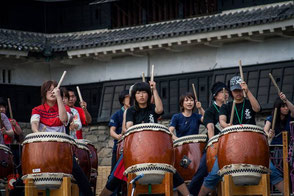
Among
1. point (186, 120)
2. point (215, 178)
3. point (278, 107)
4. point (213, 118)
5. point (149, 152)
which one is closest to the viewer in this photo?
point (149, 152)

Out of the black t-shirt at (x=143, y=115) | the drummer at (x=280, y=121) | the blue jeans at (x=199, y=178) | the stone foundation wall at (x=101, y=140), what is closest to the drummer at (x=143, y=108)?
the black t-shirt at (x=143, y=115)

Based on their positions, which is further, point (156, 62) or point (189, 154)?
point (156, 62)

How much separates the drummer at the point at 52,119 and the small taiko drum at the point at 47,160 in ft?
0.73

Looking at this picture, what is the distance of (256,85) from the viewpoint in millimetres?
19484

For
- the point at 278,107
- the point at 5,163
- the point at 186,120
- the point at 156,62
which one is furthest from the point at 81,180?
the point at 156,62

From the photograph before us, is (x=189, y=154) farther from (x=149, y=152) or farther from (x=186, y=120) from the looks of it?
(x=149, y=152)

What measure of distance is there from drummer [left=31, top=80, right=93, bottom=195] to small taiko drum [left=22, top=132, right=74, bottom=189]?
0.22 m

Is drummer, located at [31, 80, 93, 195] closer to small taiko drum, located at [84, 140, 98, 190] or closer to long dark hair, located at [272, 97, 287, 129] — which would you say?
small taiko drum, located at [84, 140, 98, 190]

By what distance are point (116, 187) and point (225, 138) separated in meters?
1.84

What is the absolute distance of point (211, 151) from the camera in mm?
12016

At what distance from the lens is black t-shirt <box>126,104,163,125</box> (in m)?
11.9

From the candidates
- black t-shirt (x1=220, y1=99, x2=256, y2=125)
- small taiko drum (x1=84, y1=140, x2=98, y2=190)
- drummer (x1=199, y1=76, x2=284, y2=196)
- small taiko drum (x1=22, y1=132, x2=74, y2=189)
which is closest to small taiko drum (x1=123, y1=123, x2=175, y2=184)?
drummer (x1=199, y1=76, x2=284, y2=196)

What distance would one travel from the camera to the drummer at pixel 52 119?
11523mm

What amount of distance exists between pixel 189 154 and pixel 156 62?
28.2 ft
